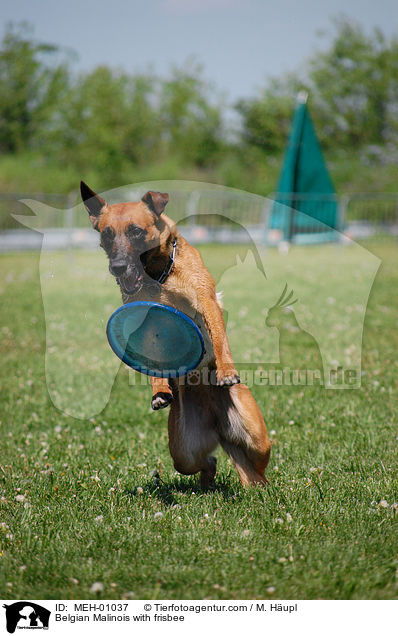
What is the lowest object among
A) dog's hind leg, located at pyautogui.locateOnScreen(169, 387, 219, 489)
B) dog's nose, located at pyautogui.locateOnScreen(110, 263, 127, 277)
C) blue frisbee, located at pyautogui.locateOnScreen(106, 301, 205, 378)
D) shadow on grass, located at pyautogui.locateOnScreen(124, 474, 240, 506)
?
shadow on grass, located at pyautogui.locateOnScreen(124, 474, 240, 506)

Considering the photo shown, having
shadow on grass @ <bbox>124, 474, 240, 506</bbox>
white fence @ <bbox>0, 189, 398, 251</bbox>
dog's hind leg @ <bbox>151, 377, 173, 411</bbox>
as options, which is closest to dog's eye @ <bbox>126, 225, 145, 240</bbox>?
dog's hind leg @ <bbox>151, 377, 173, 411</bbox>

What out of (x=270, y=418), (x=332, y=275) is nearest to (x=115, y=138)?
(x=332, y=275)

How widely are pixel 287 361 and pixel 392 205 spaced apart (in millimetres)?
20711

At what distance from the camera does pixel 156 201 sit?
3455 mm

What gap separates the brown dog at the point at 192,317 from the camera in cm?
337

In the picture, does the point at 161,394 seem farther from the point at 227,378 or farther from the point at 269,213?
the point at 269,213

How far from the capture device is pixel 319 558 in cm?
308

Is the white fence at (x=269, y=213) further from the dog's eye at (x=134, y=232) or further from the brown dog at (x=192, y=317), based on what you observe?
the dog's eye at (x=134, y=232)

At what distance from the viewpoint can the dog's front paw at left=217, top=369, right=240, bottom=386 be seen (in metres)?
3.48

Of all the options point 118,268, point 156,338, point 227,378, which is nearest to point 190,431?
point 227,378

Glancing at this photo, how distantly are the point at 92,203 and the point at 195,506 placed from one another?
6.33ft
